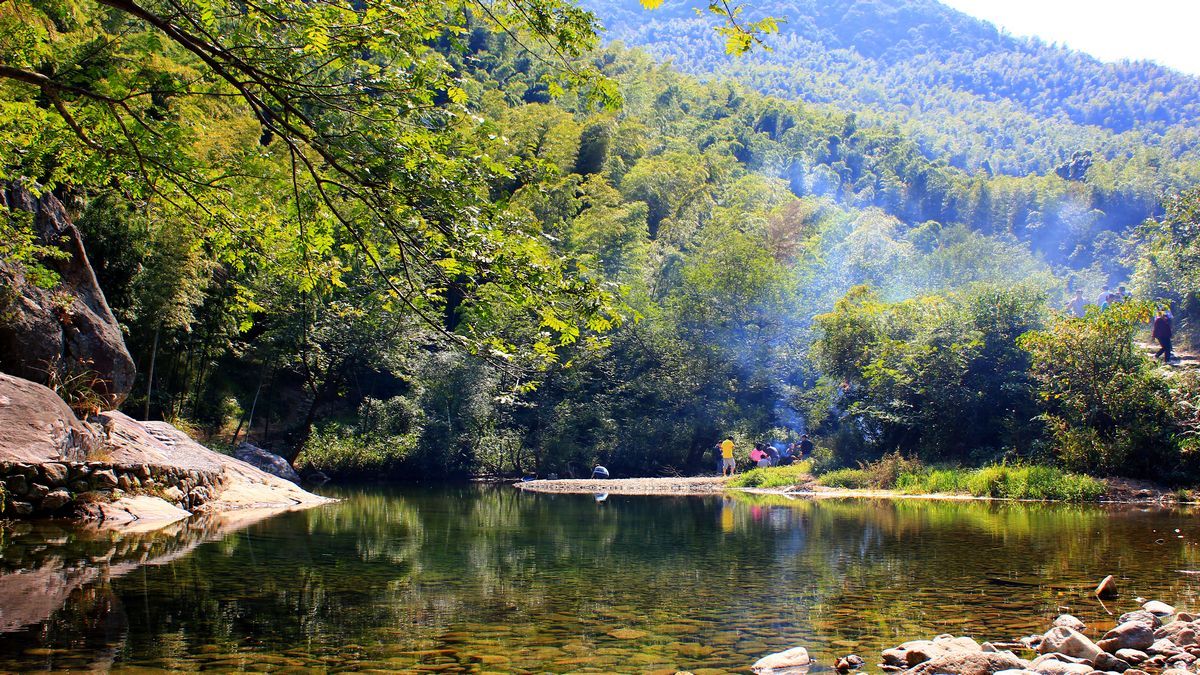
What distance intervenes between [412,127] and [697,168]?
2557 inches

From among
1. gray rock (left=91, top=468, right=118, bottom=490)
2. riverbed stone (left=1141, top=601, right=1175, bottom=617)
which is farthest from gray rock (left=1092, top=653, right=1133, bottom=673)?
gray rock (left=91, top=468, right=118, bottom=490)

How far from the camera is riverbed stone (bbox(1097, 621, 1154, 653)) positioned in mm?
6348

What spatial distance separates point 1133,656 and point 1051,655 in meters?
0.74

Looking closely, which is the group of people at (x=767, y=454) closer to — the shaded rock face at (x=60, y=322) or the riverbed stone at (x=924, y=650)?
the shaded rock face at (x=60, y=322)

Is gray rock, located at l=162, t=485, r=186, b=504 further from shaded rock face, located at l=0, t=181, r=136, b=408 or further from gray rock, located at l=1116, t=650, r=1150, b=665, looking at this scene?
gray rock, located at l=1116, t=650, r=1150, b=665

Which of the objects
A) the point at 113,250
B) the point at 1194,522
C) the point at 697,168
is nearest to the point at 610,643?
the point at 1194,522

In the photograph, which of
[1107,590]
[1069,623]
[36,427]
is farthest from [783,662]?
[36,427]

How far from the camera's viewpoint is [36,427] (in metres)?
13.3

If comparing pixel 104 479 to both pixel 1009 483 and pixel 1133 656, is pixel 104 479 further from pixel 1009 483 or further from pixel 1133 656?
pixel 1009 483

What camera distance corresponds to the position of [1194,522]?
15.3 meters

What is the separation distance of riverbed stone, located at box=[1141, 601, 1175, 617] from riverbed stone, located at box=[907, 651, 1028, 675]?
8.59ft

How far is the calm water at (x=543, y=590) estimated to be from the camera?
21.2ft

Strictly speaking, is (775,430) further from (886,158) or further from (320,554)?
(886,158)

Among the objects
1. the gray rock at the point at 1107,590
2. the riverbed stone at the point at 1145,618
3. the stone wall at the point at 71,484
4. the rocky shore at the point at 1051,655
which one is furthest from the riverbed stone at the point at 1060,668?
the stone wall at the point at 71,484
